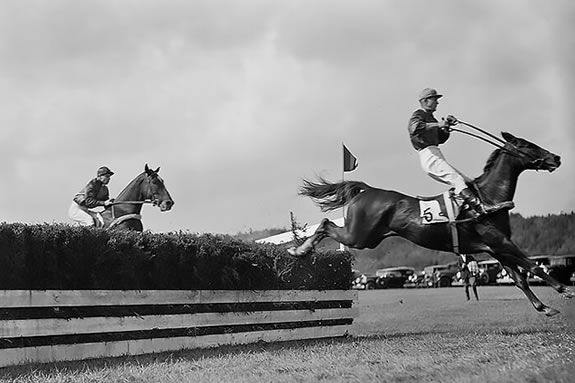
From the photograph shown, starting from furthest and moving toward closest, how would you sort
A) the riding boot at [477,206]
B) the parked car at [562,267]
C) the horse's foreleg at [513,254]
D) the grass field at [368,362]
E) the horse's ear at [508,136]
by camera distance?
the parked car at [562,267], the horse's ear at [508,136], the riding boot at [477,206], the horse's foreleg at [513,254], the grass field at [368,362]

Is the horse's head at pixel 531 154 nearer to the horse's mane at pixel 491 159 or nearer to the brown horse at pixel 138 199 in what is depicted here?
the horse's mane at pixel 491 159

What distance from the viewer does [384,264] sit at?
52.8m

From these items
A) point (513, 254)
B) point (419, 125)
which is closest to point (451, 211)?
point (513, 254)

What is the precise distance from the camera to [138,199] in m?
13.4

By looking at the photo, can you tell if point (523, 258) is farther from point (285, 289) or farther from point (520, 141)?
point (285, 289)

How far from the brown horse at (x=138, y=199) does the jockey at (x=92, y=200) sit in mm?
202

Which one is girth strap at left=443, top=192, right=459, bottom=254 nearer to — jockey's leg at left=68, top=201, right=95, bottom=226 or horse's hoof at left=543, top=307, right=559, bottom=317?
horse's hoof at left=543, top=307, right=559, bottom=317

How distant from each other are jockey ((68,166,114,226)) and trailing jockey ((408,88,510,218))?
5287 millimetres

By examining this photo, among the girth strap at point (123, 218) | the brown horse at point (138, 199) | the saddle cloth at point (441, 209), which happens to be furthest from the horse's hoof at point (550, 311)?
the girth strap at point (123, 218)

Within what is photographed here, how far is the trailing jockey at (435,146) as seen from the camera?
10.5 m

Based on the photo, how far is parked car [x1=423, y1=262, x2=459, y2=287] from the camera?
4706 centimetres

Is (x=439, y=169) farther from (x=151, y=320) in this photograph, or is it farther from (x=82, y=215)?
(x=82, y=215)

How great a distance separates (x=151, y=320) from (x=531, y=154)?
5.27 metres

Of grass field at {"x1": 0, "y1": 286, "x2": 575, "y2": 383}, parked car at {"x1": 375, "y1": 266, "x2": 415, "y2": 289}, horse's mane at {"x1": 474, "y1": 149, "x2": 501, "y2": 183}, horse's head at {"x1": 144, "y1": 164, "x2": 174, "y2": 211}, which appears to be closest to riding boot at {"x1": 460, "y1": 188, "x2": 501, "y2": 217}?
horse's mane at {"x1": 474, "y1": 149, "x2": 501, "y2": 183}
